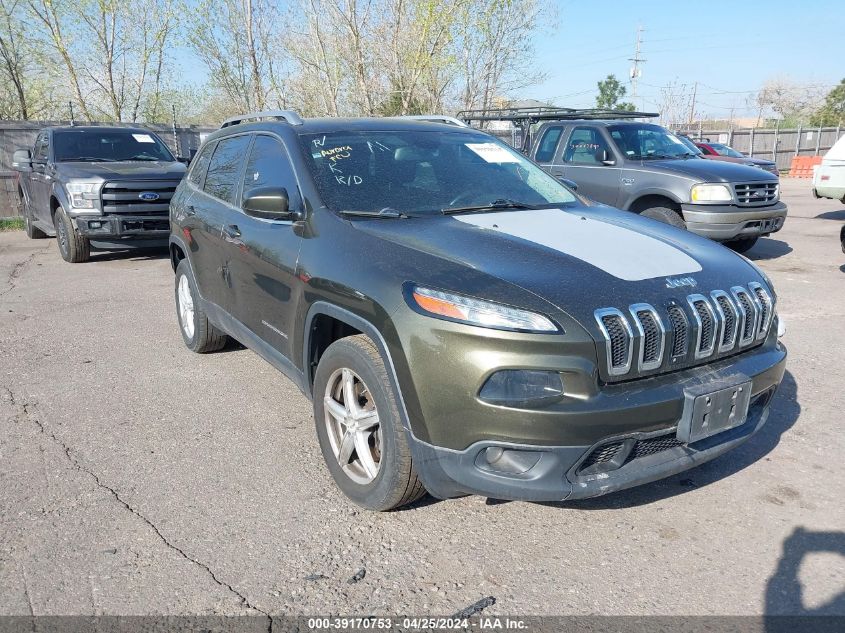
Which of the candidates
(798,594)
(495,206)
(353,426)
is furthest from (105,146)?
(798,594)

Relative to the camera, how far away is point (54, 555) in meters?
2.84

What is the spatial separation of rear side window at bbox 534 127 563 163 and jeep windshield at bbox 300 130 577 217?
19.2ft

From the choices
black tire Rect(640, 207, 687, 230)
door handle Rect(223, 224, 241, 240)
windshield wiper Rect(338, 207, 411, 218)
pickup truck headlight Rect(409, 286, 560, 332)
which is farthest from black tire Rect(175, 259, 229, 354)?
black tire Rect(640, 207, 687, 230)

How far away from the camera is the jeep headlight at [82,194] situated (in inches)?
368

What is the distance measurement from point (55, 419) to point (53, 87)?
70.7 ft

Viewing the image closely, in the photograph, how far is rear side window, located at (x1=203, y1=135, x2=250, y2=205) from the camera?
14.6 ft

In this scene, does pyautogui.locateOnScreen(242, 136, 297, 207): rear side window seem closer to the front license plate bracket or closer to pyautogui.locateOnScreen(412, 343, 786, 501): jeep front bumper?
pyautogui.locateOnScreen(412, 343, 786, 501): jeep front bumper

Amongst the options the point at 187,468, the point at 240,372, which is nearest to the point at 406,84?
the point at 240,372

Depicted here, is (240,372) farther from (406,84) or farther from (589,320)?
(406,84)

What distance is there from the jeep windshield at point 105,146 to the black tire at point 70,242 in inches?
39.7

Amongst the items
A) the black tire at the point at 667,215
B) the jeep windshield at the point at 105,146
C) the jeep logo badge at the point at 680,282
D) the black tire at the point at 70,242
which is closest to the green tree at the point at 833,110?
the black tire at the point at 667,215

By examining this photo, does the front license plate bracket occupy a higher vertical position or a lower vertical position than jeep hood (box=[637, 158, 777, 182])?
lower

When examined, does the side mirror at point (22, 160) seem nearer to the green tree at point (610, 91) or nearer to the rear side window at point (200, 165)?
the rear side window at point (200, 165)

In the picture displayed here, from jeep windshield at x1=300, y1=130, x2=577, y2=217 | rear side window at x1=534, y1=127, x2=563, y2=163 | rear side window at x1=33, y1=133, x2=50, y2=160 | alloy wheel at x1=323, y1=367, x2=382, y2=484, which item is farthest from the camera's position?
rear side window at x1=33, y1=133, x2=50, y2=160
